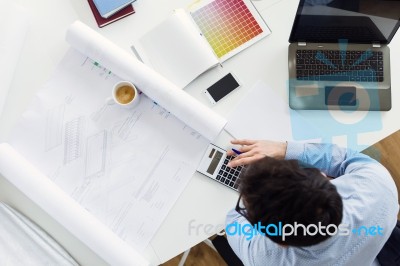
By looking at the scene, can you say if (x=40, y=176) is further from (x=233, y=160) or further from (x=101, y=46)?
(x=233, y=160)

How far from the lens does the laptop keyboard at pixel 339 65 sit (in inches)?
41.9

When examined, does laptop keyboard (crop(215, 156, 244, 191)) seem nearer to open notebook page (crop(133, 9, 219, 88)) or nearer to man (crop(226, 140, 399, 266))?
man (crop(226, 140, 399, 266))

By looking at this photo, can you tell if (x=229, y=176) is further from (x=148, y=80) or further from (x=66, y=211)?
(x=66, y=211)

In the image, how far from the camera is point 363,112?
1068mm

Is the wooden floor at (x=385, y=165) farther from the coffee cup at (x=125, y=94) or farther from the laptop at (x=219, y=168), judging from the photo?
the coffee cup at (x=125, y=94)

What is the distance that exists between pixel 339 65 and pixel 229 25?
338 mm

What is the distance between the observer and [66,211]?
99cm

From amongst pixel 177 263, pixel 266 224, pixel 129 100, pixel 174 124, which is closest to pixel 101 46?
pixel 129 100

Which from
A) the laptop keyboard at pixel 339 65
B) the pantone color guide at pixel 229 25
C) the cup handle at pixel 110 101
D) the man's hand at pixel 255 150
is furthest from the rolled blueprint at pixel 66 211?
the laptop keyboard at pixel 339 65

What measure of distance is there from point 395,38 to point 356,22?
0.65 feet

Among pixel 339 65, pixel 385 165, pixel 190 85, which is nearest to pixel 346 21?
pixel 339 65

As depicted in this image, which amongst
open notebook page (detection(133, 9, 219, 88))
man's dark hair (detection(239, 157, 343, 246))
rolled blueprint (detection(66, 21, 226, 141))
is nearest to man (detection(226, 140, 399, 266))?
man's dark hair (detection(239, 157, 343, 246))

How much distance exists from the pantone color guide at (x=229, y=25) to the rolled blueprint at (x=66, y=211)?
0.59 metres

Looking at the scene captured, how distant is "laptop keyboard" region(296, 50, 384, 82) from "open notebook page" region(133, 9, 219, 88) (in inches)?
10.1
